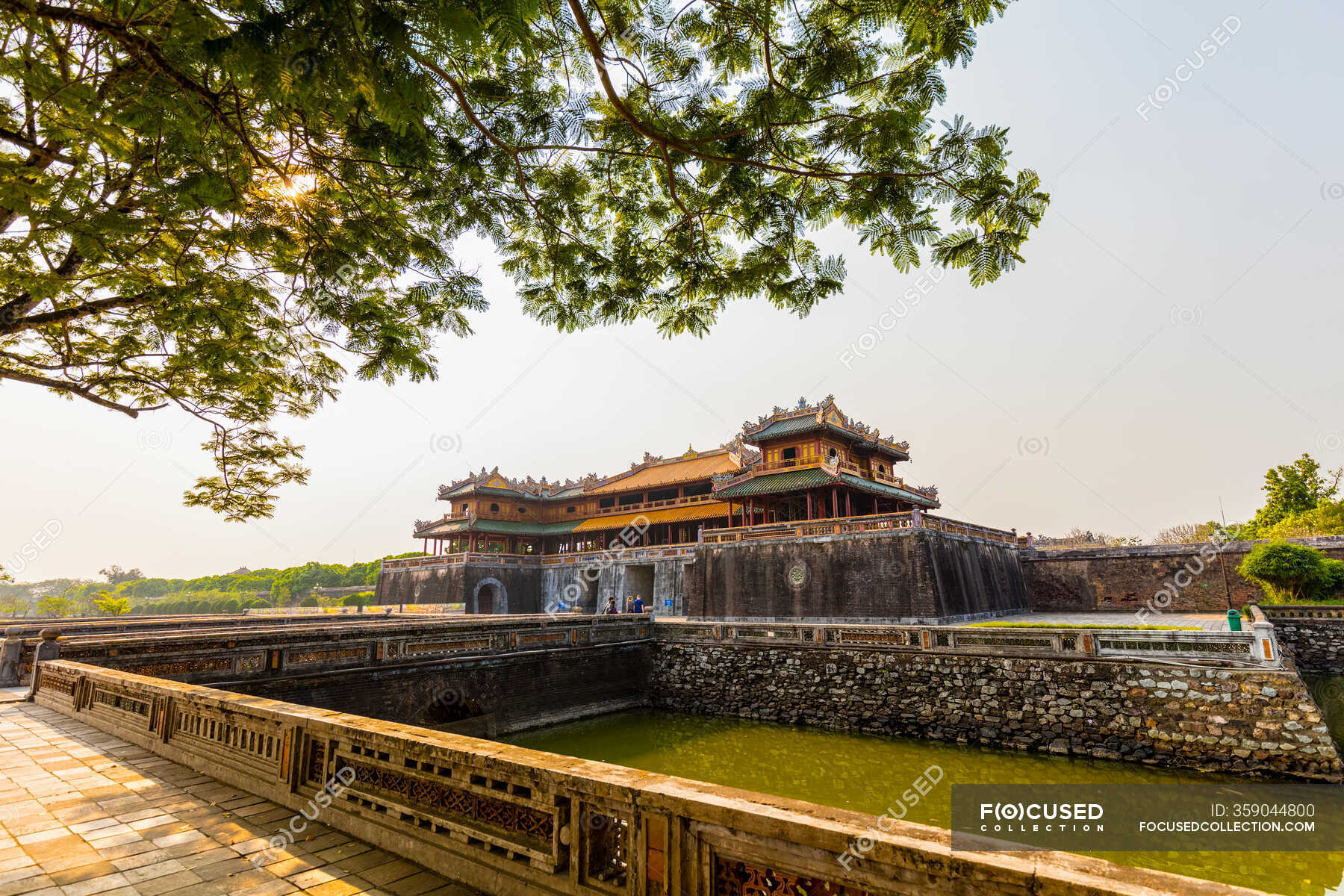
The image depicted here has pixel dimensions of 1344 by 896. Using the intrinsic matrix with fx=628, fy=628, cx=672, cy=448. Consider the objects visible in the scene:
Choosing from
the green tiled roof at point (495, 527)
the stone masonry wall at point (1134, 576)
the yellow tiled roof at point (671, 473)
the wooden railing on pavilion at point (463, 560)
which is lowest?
the stone masonry wall at point (1134, 576)

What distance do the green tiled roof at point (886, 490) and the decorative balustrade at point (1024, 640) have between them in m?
8.85

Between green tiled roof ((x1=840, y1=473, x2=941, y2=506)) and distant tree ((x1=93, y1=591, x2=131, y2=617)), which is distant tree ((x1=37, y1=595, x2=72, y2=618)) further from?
green tiled roof ((x1=840, y1=473, x2=941, y2=506))

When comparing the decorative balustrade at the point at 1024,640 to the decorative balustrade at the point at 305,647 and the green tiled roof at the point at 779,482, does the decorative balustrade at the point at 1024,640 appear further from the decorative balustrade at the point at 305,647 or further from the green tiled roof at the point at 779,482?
the green tiled roof at the point at 779,482

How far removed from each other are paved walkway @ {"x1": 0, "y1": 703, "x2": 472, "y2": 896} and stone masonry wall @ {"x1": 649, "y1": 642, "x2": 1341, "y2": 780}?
38.1 feet

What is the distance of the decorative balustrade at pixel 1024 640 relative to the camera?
10031 mm

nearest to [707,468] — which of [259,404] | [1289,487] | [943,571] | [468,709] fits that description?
[943,571]

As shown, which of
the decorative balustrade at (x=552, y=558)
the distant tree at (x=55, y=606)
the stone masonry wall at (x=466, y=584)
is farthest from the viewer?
the distant tree at (x=55, y=606)

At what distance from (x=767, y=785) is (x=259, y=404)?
982 cm

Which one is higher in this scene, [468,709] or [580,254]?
[580,254]

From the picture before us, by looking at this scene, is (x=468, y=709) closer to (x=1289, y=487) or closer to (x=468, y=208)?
(x=468, y=208)

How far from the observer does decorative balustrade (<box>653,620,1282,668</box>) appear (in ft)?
32.9

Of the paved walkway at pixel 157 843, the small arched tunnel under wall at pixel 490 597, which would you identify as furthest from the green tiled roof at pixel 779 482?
the paved walkway at pixel 157 843

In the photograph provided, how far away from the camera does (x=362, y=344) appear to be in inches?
246

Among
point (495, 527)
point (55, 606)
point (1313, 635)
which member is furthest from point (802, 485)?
point (55, 606)
